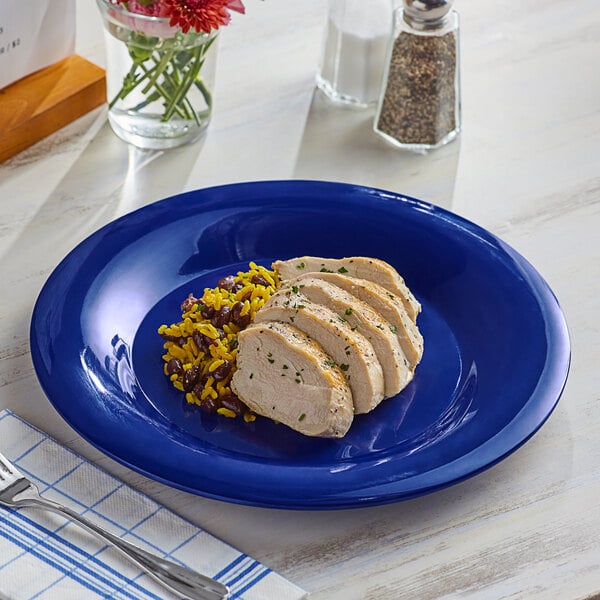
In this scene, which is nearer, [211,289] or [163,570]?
[163,570]

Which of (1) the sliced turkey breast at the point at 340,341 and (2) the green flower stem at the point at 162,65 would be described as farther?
(2) the green flower stem at the point at 162,65

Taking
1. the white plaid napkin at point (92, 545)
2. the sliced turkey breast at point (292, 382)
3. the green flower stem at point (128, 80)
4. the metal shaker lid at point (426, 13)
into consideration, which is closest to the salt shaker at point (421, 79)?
the metal shaker lid at point (426, 13)

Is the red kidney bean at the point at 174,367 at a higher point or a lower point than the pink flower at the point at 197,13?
lower

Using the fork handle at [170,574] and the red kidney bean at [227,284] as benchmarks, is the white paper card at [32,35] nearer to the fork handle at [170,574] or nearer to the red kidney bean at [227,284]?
the red kidney bean at [227,284]

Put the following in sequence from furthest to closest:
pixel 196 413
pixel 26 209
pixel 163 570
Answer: pixel 26 209 < pixel 196 413 < pixel 163 570

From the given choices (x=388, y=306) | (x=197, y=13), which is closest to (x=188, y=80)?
(x=197, y=13)

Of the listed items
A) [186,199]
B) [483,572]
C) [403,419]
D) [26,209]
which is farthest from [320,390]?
[26,209]

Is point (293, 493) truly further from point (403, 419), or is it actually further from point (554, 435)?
point (554, 435)
